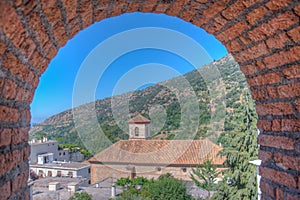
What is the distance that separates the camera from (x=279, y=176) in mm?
2041

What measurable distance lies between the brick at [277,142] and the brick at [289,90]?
288mm

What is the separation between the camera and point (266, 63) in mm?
2020

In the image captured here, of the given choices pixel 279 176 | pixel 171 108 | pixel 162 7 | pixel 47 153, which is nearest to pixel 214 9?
pixel 162 7

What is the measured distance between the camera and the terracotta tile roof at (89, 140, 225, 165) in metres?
24.5

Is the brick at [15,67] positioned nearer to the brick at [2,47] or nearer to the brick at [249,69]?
the brick at [2,47]

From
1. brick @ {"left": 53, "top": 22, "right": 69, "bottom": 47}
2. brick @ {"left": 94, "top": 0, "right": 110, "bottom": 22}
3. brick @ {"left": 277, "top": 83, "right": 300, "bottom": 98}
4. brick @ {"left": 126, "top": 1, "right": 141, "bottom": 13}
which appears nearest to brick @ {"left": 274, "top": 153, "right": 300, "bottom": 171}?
brick @ {"left": 277, "top": 83, "right": 300, "bottom": 98}

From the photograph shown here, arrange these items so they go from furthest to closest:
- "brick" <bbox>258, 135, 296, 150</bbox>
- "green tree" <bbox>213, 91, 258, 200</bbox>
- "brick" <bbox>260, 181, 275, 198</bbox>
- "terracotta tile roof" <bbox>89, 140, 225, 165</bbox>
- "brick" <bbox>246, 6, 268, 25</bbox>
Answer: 1. "terracotta tile roof" <bbox>89, 140, 225, 165</bbox>
2. "green tree" <bbox>213, 91, 258, 200</bbox>
3. "brick" <bbox>260, 181, 275, 198</bbox>
4. "brick" <bbox>258, 135, 296, 150</bbox>
5. "brick" <bbox>246, 6, 268, 25</bbox>

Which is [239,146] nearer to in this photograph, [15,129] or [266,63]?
[266,63]

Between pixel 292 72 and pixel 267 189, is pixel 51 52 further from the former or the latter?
pixel 267 189

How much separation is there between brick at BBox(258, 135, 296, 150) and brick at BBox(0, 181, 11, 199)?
1681 mm

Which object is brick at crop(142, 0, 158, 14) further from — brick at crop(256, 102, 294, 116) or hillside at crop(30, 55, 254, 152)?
hillside at crop(30, 55, 254, 152)

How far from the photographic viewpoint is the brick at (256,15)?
170 centimetres

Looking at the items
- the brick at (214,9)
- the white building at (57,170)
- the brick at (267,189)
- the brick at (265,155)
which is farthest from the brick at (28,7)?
the white building at (57,170)

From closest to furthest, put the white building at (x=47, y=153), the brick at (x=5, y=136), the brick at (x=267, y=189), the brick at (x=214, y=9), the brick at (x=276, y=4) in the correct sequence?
the brick at (x=5, y=136) → the brick at (x=276, y=4) → the brick at (x=214, y=9) → the brick at (x=267, y=189) → the white building at (x=47, y=153)
